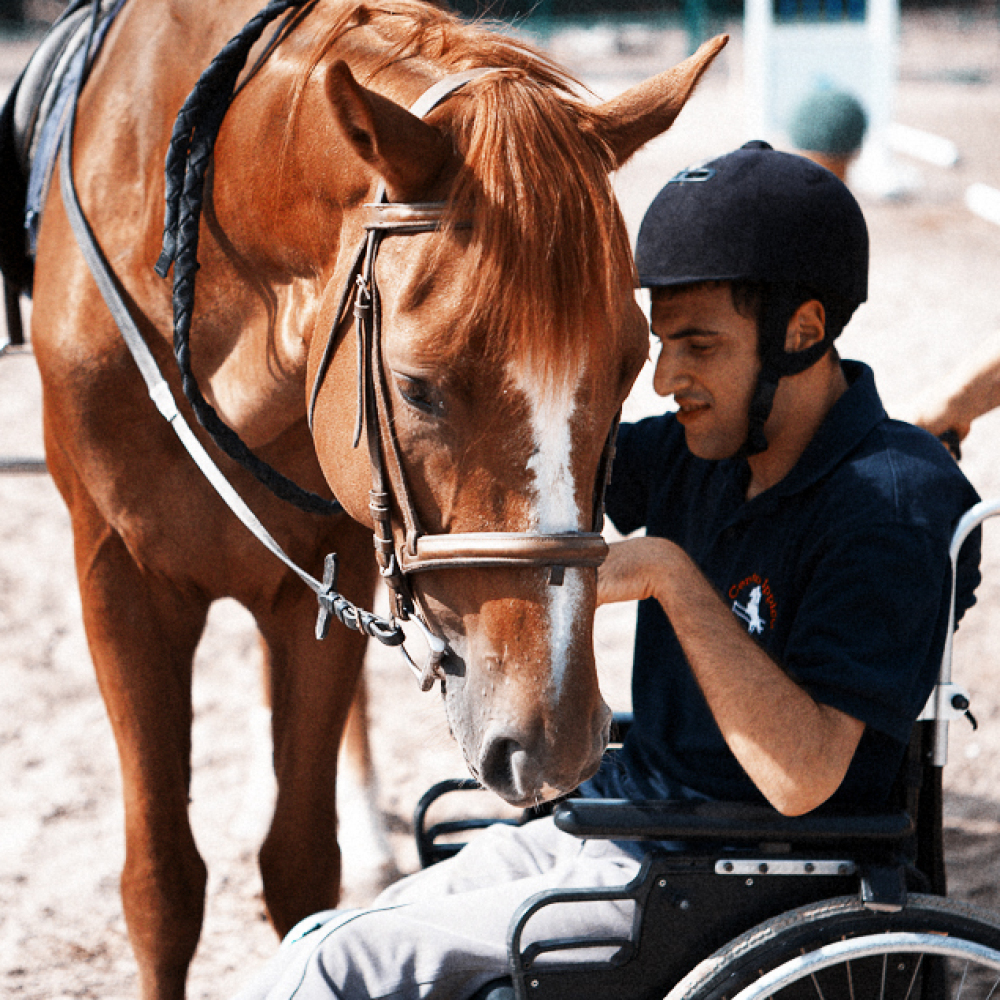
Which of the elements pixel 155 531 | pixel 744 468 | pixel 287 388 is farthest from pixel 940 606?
pixel 155 531

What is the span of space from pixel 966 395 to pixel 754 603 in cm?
67

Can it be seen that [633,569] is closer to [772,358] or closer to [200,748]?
[772,358]

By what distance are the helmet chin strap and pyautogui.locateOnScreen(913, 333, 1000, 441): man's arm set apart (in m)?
0.50

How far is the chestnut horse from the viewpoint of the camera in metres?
1.41

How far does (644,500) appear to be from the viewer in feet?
7.29

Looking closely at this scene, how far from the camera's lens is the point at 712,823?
167 cm

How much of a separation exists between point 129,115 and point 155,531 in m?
0.71

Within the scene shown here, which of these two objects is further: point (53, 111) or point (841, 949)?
point (53, 111)

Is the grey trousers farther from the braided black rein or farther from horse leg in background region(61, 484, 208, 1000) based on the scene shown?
the braided black rein

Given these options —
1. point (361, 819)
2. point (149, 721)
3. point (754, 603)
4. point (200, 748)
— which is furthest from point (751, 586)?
point (200, 748)

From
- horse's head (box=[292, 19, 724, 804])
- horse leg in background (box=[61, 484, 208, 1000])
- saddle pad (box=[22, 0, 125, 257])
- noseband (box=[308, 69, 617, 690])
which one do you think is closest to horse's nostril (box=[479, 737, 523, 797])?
horse's head (box=[292, 19, 724, 804])

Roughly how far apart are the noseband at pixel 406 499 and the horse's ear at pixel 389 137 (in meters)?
0.03

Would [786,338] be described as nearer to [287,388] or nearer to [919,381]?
[287,388]

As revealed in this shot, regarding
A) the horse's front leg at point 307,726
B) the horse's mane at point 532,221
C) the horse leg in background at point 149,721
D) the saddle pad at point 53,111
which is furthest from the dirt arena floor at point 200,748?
the saddle pad at point 53,111
